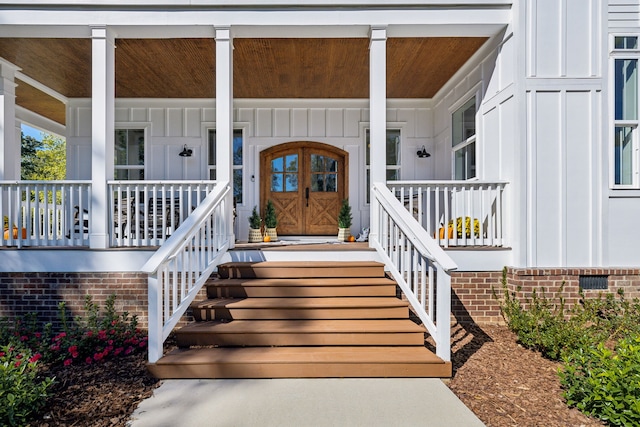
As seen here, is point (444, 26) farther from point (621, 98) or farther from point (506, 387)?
point (506, 387)

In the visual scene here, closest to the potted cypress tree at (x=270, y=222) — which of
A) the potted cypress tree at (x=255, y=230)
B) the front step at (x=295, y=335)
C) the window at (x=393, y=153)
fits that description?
the potted cypress tree at (x=255, y=230)

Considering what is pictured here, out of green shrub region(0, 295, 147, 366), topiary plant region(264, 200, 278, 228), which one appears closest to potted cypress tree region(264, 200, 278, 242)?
topiary plant region(264, 200, 278, 228)

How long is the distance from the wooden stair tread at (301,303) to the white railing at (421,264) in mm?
264

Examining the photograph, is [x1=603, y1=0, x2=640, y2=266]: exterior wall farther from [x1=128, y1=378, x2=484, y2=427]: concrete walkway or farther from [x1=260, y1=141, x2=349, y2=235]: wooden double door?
[x1=260, y1=141, x2=349, y2=235]: wooden double door

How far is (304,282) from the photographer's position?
13.5 ft

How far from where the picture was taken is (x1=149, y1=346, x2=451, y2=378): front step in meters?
3.07

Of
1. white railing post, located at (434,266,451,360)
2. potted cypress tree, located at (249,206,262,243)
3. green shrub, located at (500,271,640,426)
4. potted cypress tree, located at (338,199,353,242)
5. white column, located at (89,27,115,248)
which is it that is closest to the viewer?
green shrub, located at (500,271,640,426)

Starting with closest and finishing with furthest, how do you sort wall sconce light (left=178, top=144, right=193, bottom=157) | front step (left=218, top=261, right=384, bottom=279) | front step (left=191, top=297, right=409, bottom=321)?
front step (left=191, top=297, right=409, bottom=321) < front step (left=218, top=261, right=384, bottom=279) < wall sconce light (left=178, top=144, right=193, bottom=157)

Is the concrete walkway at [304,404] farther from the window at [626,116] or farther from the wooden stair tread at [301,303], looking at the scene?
the window at [626,116]

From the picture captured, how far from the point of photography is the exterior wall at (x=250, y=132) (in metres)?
7.51

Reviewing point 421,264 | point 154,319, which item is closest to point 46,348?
point 154,319

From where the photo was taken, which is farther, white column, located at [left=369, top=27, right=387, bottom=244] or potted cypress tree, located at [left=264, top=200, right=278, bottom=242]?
potted cypress tree, located at [left=264, top=200, right=278, bottom=242]

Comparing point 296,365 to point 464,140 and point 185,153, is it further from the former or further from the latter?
point 185,153

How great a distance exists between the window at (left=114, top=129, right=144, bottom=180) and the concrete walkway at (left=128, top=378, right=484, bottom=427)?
5.57m
